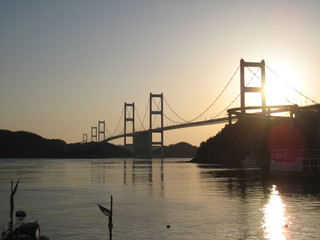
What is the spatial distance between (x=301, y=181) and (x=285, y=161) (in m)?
4.61

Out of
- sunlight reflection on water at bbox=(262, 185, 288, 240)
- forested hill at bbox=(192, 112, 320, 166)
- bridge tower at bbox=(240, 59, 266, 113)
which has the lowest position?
sunlight reflection on water at bbox=(262, 185, 288, 240)

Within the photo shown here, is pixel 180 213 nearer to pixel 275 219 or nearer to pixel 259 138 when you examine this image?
pixel 275 219

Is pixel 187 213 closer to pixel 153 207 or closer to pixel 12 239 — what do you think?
pixel 153 207

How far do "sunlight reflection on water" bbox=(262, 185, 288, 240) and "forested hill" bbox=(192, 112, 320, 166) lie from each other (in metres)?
27.7

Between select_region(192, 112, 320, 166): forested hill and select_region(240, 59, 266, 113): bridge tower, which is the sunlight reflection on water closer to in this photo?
select_region(192, 112, 320, 166): forested hill

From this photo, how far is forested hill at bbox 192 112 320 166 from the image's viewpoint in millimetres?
59594

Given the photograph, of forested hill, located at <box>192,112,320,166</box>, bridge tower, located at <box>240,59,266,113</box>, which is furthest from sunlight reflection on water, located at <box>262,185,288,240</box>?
bridge tower, located at <box>240,59,266,113</box>

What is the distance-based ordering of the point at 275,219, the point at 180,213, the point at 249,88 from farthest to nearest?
the point at 249,88 < the point at 180,213 < the point at 275,219

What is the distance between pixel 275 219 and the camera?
22.0 m

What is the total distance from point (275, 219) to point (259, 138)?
64.2 metres

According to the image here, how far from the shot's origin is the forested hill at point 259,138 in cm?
5959

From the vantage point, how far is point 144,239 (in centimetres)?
1831

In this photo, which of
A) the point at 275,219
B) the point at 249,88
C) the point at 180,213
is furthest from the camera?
the point at 249,88

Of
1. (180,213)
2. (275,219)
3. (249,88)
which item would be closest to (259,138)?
(249,88)
